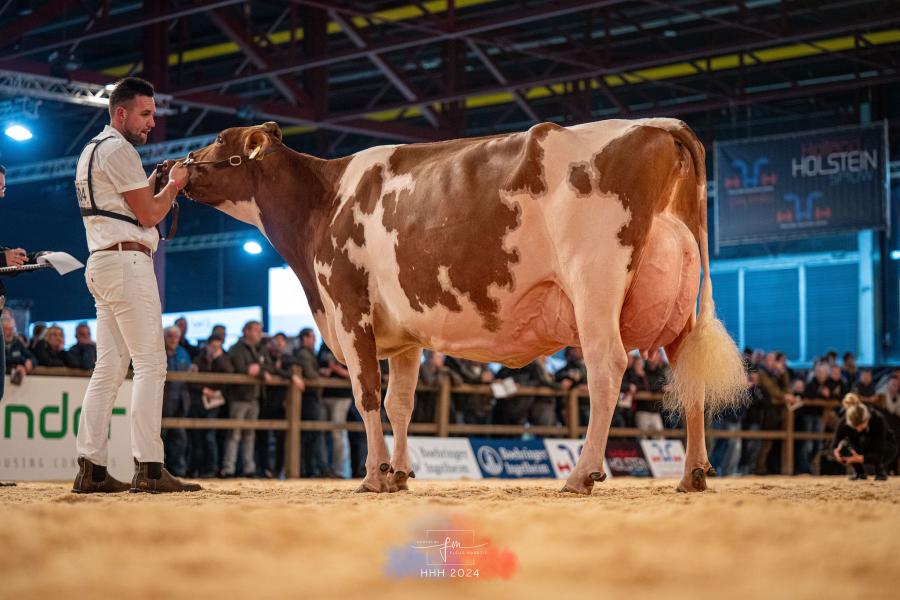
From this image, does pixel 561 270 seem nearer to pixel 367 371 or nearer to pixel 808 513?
pixel 367 371

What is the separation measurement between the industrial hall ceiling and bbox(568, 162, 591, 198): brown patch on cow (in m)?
12.4

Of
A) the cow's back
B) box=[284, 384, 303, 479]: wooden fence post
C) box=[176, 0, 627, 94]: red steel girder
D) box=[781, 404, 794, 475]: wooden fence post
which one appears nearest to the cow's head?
the cow's back

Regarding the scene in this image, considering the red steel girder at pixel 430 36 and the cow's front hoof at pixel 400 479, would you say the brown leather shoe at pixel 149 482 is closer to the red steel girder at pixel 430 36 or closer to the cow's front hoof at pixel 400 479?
the cow's front hoof at pixel 400 479

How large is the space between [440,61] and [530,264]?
18208 millimetres

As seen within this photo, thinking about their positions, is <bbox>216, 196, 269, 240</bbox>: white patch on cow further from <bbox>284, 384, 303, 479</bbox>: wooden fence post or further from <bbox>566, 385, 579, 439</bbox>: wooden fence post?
<bbox>566, 385, 579, 439</bbox>: wooden fence post

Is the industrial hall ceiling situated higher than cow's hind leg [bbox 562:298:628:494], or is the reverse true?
the industrial hall ceiling

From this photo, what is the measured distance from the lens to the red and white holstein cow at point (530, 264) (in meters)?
6.00

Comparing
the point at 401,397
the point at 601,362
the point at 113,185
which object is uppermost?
the point at 113,185

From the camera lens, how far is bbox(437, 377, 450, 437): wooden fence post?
13.6 metres

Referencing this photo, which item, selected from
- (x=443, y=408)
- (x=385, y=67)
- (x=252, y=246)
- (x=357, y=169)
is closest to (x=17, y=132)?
(x=385, y=67)

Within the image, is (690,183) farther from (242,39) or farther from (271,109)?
(271,109)

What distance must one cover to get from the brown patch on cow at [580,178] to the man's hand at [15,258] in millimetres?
3369

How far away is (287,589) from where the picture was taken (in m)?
2.47

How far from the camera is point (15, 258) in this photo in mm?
6824
